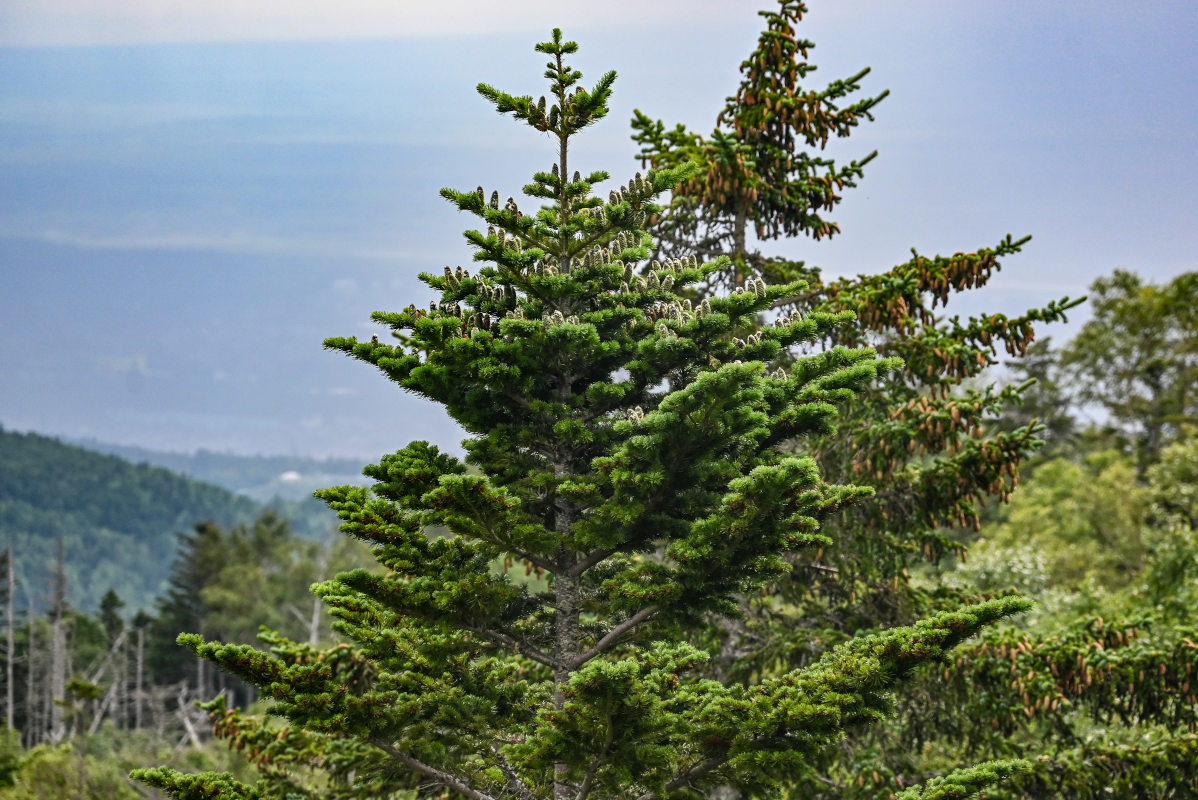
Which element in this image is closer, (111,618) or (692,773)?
(692,773)

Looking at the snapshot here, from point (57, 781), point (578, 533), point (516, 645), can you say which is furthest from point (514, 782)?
point (57, 781)

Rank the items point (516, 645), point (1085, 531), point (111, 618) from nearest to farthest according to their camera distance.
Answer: point (516, 645) < point (1085, 531) < point (111, 618)

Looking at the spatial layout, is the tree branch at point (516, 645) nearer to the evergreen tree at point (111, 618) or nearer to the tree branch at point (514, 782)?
the tree branch at point (514, 782)

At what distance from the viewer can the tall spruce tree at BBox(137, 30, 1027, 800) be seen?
25.3 ft

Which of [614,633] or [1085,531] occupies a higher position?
[1085,531]

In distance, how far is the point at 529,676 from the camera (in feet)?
37.0

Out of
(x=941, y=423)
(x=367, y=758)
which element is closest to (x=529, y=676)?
(x=367, y=758)

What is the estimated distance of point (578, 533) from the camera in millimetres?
8547

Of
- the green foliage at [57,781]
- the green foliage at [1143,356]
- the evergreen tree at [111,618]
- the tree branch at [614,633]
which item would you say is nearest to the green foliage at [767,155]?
the tree branch at [614,633]

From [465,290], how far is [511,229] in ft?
2.14

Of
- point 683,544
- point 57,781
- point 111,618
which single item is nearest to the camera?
point 683,544

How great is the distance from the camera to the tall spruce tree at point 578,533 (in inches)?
304

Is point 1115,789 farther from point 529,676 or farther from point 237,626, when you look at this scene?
point 237,626

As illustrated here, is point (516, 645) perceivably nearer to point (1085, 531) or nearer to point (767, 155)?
point (767, 155)
